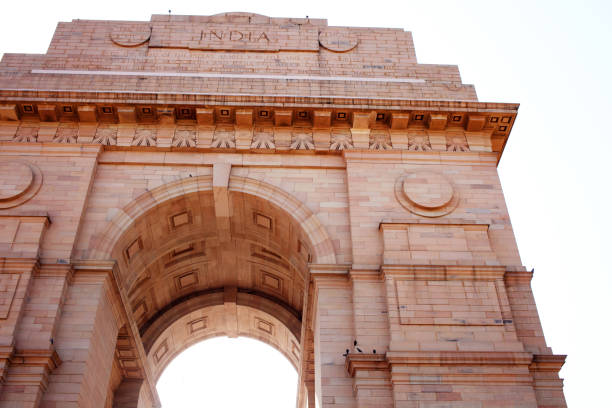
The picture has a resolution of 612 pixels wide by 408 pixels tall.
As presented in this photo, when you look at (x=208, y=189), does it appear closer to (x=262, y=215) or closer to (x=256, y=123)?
(x=262, y=215)

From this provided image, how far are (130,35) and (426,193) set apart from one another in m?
12.7

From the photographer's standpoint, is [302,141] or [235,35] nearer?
[302,141]

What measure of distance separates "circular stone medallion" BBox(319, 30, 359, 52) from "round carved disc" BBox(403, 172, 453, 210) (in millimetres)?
6730

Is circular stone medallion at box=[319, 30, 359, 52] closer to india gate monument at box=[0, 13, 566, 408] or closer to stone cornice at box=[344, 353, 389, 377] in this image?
india gate monument at box=[0, 13, 566, 408]

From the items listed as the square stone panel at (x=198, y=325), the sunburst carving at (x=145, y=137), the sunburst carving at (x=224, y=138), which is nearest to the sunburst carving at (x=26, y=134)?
the sunburst carving at (x=145, y=137)

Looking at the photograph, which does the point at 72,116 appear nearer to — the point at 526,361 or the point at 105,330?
the point at 105,330

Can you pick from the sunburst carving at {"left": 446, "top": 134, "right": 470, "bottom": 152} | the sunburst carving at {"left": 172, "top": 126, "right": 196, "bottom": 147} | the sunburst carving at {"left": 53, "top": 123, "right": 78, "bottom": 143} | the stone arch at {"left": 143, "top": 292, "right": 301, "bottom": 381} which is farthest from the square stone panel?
the sunburst carving at {"left": 446, "top": 134, "right": 470, "bottom": 152}

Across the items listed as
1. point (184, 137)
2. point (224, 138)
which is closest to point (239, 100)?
point (224, 138)

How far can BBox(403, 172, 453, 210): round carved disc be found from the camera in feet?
60.1

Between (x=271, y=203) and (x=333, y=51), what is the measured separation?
745 centimetres

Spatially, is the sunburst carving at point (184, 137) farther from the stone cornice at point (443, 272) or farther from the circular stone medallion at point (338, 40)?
the stone cornice at point (443, 272)

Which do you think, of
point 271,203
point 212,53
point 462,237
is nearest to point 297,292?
point 271,203

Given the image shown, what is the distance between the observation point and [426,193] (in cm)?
1858

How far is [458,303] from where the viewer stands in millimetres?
16203
